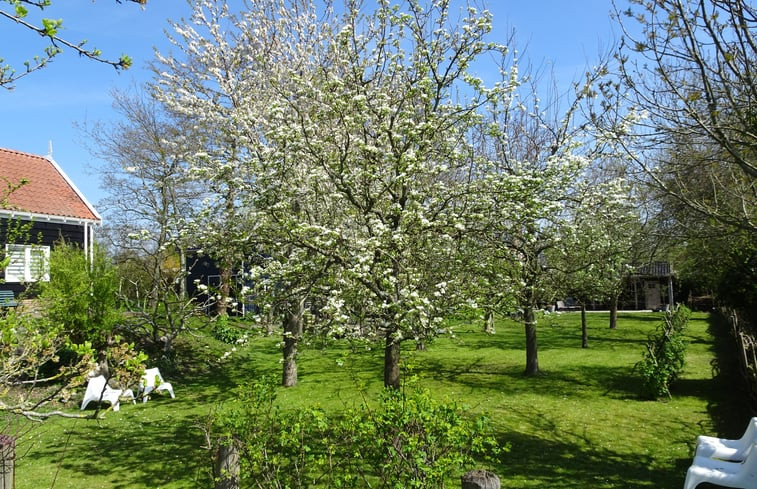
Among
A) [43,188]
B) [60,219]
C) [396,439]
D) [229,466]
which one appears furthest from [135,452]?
[43,188]

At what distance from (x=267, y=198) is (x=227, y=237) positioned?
1024mm

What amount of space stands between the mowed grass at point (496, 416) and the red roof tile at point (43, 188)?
7.20 m

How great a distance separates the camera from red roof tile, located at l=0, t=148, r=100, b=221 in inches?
744

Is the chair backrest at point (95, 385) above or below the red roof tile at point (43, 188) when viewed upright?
below

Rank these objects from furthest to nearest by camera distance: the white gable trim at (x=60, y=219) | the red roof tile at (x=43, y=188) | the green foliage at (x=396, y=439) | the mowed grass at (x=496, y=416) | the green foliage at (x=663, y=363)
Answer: the red roof tile at (x=43, y=188)
the white gable trim at (x=60, y=219)
the green foliage at (x=663, y=363)
the mowed grass at (x=496, y=416)
the green foliage at (x=396, y=439)

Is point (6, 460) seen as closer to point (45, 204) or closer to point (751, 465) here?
point (751, 465)

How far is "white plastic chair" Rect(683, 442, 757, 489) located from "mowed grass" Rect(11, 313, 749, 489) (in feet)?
3.49

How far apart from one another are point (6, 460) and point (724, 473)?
22.6 feet

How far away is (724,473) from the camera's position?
5.72 meters

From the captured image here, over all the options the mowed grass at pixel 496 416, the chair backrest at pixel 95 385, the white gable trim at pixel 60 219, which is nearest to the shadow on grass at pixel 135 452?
the mowed grass at pixel 496 416

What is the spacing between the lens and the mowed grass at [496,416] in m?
7.46

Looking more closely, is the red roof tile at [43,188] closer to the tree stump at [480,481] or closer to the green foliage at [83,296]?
the green foliage at [83,296]

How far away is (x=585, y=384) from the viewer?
13.0 meters

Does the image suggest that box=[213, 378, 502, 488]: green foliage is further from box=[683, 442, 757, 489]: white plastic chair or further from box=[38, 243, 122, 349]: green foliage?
box=[38, 243, 122, 349]: green foliage
